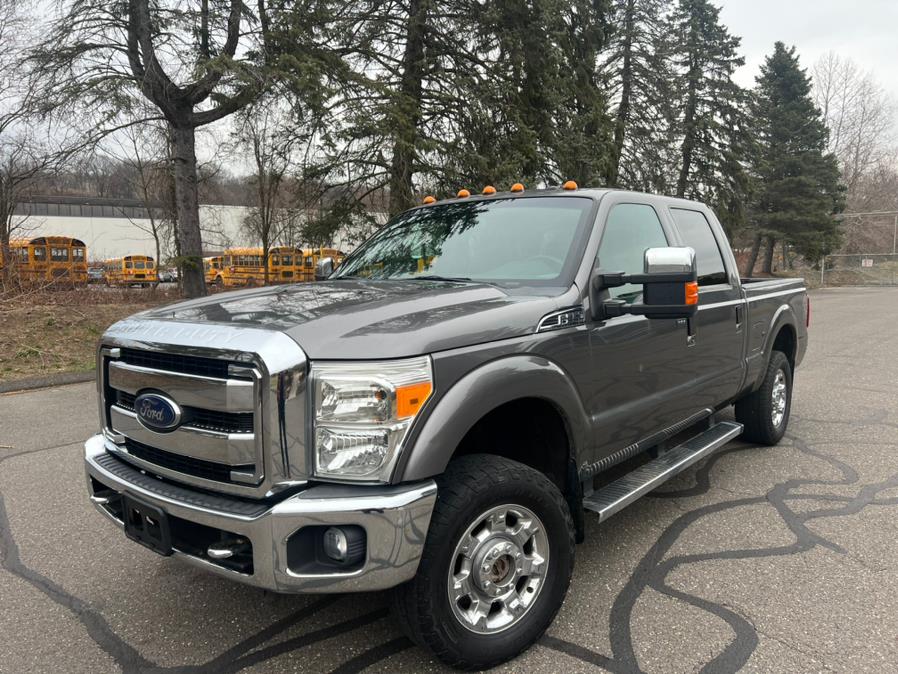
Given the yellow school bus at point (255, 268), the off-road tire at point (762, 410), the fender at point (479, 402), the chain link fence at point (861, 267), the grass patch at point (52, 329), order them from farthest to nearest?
1. the chain link fence at point (861, 267)
2. the yellow school bus at point (255, 268)
3. the grass patch at point (52, 329)
4. the off-road tire at point (762, 410)
5. the fender at point (479, 402)

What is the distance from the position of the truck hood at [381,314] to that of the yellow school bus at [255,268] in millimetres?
26608

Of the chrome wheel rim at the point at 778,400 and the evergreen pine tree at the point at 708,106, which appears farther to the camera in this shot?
the evergreen pine tree at the point at 708,106

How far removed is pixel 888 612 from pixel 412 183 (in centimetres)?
1304

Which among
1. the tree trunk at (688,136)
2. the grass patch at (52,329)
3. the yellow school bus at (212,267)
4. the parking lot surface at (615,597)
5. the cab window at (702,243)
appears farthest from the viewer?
the yellow school bus at (212,267)

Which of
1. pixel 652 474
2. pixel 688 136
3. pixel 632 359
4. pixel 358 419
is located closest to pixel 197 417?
pixel 358 419

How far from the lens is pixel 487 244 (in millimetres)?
3477

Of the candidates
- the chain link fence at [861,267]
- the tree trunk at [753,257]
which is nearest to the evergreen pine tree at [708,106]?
the tree trunk at [753,257]

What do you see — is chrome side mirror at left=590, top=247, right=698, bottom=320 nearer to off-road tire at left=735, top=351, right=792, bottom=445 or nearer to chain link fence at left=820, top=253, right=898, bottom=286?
off-road tire at left=735, top=351, right=792, bottom=445

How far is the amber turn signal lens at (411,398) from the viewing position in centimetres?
216

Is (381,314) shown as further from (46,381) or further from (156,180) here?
(156,180)

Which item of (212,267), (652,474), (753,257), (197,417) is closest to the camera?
(197,417)

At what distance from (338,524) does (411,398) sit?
46 centimetres

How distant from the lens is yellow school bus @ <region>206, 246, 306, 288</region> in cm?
→ 3141

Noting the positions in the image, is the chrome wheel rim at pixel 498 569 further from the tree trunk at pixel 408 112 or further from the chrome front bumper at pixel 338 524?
the tree trunk at pixel 408 112
